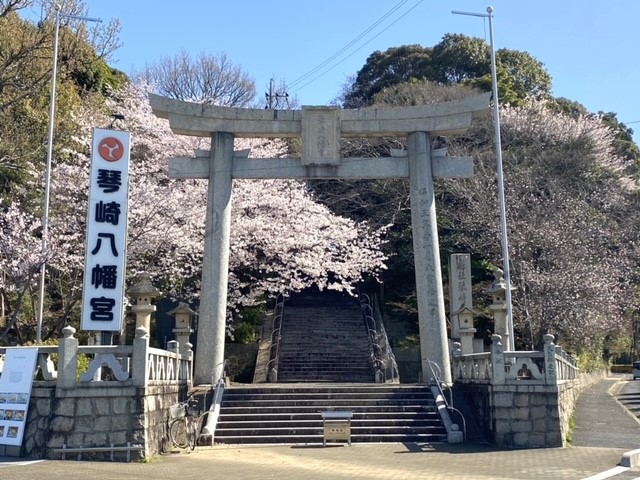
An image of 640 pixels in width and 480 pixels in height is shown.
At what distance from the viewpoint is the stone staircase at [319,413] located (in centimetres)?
1442

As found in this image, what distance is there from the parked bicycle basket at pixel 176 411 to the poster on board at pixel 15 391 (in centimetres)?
287

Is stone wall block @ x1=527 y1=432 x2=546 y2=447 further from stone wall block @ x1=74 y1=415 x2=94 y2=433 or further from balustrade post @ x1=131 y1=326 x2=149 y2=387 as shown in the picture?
stone wall block @ x1=74 y1=415 x2=94 y2=433

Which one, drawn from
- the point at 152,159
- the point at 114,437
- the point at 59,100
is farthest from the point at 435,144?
the point at 114,437

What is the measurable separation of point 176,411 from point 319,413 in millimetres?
3314

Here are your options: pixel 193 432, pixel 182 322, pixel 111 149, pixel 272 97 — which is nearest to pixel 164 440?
pixel 193 432

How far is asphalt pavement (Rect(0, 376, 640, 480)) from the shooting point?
9.82 meters

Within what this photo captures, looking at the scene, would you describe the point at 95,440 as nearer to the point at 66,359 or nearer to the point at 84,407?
the point at 84,407

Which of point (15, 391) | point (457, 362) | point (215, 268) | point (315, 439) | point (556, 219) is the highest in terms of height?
point (556, 219)

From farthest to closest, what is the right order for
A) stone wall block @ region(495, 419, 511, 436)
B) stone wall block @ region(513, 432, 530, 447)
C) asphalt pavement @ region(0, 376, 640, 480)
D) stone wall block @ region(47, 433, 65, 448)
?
1. stone wall block @ region(495, 419, 511, 436)
2. stone wall block @ region(513, 432, 530, 447)
3. stone wall block @ region(47, 433, 65, 448)
4. asphalt pavement @ region(0, 376, 640, 480)

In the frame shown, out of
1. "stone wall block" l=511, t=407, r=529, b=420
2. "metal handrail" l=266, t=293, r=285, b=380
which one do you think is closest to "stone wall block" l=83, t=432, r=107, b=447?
"stone wall block" l=511, t=407, r=529, b=420

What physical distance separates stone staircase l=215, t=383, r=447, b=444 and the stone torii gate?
2182mm

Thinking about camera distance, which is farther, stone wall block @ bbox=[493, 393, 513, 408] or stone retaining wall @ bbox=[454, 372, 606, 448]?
stone wall block @ bbox=[493, 393, 513, 408]

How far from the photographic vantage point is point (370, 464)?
11227 mm

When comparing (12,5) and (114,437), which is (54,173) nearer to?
(12,5)
